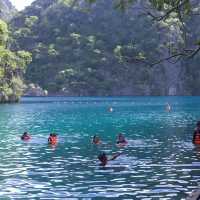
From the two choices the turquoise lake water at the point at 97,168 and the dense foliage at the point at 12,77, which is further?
the dense foliage at the point at 12,77

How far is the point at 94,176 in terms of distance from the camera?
28.7 metres

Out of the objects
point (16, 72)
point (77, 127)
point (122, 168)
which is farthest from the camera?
point (16, 72)

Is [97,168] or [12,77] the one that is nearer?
[97,168]

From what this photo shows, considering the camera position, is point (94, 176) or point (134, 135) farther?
point (134, 135)

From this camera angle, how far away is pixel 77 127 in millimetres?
65625

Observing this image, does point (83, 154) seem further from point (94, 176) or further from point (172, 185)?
point (172, 185)

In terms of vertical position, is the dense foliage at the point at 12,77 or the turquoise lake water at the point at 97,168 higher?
the dense foliage at the point at 12,77

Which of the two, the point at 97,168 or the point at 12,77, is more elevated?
the point at 12,77

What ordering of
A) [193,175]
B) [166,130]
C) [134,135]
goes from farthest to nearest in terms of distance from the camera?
[166,130] < [134,135] < [193,175]

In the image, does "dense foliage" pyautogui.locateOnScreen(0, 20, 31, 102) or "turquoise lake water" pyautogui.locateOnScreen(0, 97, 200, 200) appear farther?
"dense foliage" pyautogui.locateOnScreen(0, 20, 31, 102)

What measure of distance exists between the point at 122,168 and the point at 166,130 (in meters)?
29.1

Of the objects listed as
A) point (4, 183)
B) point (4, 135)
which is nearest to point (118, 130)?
point (4, 135)

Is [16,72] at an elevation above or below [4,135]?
above

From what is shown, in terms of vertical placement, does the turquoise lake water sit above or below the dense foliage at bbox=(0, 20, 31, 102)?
below
